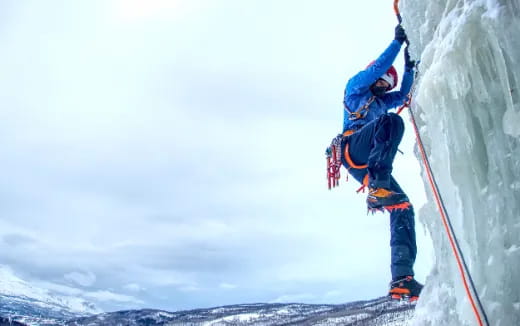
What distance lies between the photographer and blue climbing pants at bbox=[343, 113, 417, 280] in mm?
5063

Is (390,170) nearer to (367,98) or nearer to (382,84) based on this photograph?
(367,98)

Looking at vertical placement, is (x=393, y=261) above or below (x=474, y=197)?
below

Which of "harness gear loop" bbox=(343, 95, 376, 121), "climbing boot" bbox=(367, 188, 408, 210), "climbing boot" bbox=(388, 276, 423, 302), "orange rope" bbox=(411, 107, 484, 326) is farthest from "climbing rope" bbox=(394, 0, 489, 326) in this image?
"harness gear loop" bbox=(343, 95, 376, 121)

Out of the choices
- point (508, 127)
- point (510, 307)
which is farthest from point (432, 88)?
point (510, 307)

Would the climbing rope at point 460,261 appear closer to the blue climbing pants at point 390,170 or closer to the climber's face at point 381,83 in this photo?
the blue climbing pants at point 390,170

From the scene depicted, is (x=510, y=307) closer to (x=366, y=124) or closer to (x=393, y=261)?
(x=393, y=261)

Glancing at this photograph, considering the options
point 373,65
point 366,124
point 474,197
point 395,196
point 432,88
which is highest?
point 373,65

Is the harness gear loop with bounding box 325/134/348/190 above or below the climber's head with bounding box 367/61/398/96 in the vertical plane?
below

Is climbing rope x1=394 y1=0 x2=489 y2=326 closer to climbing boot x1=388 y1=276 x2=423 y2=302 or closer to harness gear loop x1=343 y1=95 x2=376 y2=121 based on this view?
climbing boot x1=388 y1=276 x2=423 y2=302

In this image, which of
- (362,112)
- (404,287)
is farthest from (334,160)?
(404,287)

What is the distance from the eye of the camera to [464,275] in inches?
149

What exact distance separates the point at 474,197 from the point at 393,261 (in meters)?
1.46

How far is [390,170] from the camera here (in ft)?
18.2

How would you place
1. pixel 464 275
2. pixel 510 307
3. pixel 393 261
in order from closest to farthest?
pixel 510 307 → pixel 464 275 → pixel 393 261
